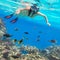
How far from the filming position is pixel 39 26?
8.66m

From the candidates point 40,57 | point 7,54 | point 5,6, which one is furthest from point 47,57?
point 5,6

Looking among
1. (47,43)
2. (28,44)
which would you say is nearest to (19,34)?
(28,44)

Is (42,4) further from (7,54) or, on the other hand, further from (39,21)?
(7,54)

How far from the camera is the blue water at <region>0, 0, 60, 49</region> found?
8539 mm

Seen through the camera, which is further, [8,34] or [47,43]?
[47,43]

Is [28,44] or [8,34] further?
[28,44]

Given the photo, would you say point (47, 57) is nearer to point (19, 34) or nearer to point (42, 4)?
point (19, 34)

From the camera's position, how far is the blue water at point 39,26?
8539 mm

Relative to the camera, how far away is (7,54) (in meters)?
8.70

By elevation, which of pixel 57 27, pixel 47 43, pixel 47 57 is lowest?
pixel 47 57

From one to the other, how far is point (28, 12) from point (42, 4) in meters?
0.54

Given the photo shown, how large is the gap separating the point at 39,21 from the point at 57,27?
A: 65cm

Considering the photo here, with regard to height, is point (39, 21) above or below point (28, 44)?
above

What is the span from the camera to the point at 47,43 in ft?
28.8
